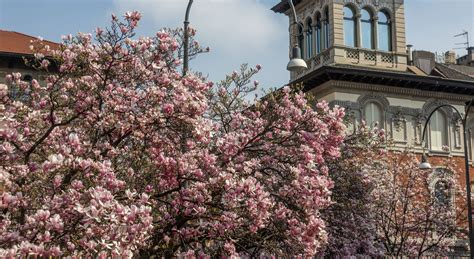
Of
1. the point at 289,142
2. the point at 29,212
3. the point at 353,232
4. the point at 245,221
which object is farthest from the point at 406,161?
the point at 29,212

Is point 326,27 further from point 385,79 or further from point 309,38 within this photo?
point 385,79

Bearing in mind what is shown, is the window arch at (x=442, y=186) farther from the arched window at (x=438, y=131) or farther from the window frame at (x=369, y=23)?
the window frame at (x=369, y=23)

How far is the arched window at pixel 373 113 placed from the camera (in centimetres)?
3170

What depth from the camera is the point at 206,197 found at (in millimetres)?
10141

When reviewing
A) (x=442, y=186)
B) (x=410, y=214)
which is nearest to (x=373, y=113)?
(x=442, y=186)

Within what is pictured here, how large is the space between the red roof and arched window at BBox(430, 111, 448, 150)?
1886cm

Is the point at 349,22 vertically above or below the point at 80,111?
above

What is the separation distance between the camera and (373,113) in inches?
1258

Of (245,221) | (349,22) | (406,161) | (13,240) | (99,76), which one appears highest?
(349,22)

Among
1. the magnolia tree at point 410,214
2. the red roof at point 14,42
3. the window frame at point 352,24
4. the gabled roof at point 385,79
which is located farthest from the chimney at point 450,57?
the red roof at point 14,42

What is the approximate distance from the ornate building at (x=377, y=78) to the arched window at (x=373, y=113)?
0.05 meters

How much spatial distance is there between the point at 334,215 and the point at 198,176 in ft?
29.2

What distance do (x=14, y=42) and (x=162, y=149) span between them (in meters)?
27.0

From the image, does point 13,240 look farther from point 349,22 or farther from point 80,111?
point 349,22
